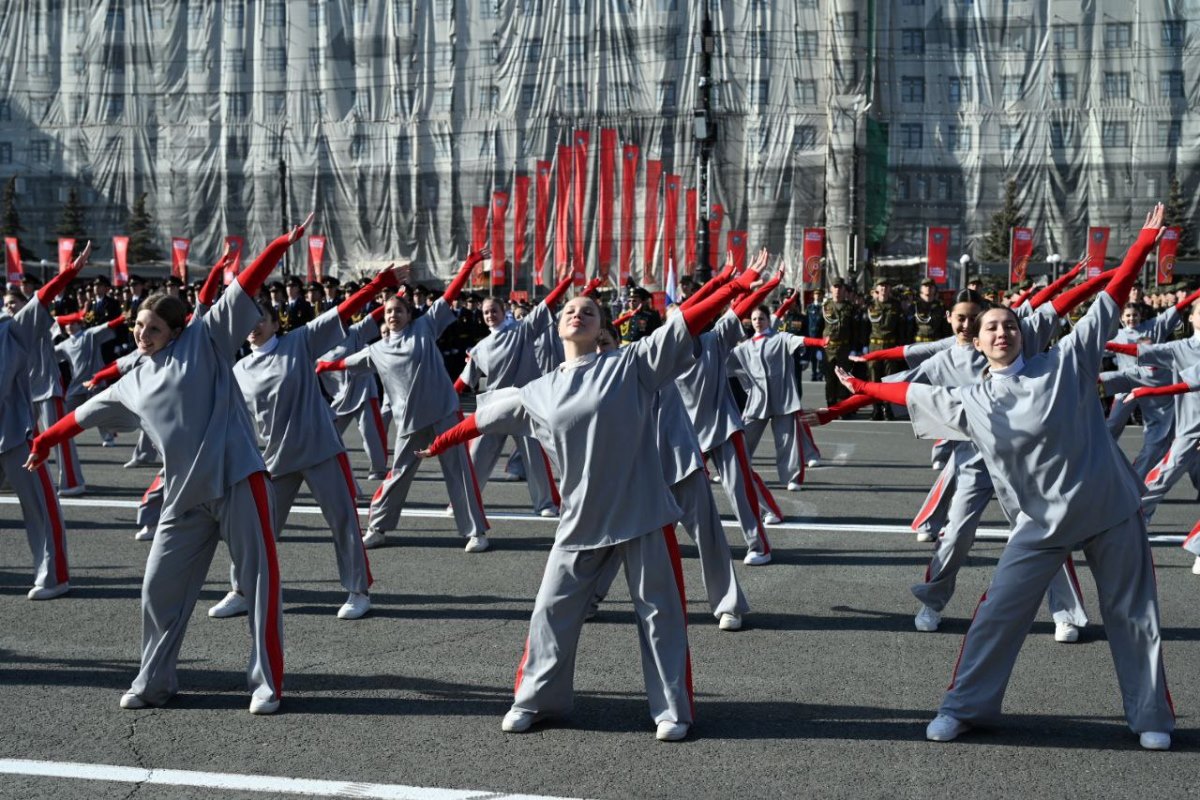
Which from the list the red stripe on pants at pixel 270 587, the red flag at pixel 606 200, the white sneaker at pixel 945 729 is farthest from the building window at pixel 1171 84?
the red stripe on pants at pixel 270 587

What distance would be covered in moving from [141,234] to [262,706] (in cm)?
4516

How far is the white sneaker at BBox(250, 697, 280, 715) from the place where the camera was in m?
5.42

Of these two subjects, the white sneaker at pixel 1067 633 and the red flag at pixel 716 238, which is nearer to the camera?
the white sneaker at pixel 1067 633

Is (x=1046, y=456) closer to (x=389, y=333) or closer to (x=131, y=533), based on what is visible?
(x=389, y=333)

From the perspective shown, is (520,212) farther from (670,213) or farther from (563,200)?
(670,213)

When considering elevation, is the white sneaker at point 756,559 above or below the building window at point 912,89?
below

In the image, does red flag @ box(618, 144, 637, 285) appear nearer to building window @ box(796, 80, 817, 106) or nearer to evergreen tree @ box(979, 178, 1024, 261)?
building window @ box(796, 80, 817, 106)

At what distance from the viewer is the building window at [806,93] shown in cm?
4084

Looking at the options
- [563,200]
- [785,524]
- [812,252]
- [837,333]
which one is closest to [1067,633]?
[785,524]

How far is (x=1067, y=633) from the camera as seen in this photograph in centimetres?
654

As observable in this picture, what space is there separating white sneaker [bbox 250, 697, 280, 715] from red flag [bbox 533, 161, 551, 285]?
104ft

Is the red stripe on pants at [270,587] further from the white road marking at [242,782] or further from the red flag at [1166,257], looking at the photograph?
the red flag at [1166,257]

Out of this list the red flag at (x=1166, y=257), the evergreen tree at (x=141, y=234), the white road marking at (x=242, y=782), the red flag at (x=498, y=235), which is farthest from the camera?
the evergreen tree at (x=141, y=234)

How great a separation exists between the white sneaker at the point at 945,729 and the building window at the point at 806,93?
3760 cm
